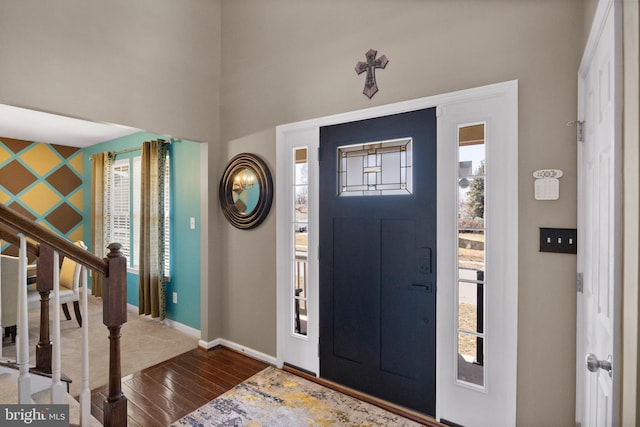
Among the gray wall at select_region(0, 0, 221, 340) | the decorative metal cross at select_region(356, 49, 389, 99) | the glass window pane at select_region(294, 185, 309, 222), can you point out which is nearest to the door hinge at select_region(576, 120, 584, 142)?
the decorative metal cross at select_region(356, 49, 389, 99)

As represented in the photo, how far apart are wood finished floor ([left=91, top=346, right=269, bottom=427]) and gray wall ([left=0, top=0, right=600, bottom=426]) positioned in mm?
248

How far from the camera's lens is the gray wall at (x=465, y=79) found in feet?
5.45

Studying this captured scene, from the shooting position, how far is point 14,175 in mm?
4793

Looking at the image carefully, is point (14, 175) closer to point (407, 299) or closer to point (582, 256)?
point (407, 299)

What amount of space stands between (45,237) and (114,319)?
0.50 m

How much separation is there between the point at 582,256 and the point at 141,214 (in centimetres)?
428

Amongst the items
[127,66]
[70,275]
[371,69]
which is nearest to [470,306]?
[371,69]

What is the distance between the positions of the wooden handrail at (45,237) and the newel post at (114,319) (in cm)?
5

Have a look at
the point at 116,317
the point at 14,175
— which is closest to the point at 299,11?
the point at 116,317

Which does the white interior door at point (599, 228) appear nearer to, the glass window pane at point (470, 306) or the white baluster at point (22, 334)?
the glass window pane at point (470, 306)

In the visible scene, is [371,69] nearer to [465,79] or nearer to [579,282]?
[465,79]

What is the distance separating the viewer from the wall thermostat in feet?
5.47

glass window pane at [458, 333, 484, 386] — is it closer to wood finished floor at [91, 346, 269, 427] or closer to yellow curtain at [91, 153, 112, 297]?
wood finished floor at [91, 346, 269, 427]

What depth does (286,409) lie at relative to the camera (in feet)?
7.16
